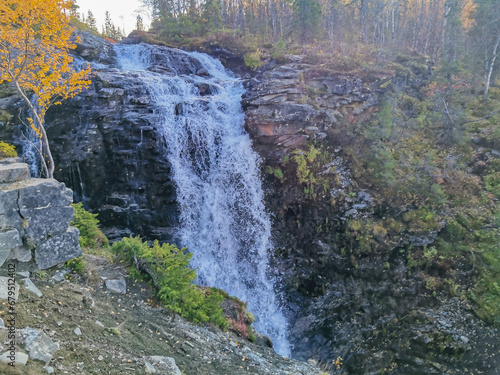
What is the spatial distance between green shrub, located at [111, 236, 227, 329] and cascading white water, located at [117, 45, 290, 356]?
663cm

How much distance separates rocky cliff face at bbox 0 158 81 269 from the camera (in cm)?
620

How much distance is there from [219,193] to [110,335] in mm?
12486

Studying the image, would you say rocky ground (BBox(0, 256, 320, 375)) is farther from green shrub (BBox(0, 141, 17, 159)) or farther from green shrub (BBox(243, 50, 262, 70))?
green shrub (BBox(243, 50, 262, 70))

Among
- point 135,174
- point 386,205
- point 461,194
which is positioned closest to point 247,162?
point 135,174

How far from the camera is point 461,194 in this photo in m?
16.4

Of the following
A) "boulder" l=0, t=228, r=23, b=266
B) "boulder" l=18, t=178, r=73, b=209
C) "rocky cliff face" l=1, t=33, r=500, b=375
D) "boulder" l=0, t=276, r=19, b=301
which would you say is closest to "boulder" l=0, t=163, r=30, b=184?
"boulder" l=18, t=178, r=73, b=209

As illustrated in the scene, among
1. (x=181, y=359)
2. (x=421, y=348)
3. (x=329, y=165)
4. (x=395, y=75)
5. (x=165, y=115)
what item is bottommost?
(x=421, y=348)

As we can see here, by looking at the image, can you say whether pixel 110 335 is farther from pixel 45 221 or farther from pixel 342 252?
pixel 342 252

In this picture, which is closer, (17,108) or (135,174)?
(17,108)

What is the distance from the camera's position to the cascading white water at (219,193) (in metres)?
15.7

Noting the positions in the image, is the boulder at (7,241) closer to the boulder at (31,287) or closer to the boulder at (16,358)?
the boulder at (31,287)

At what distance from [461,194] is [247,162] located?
12.3 meters

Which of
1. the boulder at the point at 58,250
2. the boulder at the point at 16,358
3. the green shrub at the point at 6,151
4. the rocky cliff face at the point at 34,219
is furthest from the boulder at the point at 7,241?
the green shrub at the point at 6,151

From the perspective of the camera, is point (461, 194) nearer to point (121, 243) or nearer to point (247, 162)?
point (247, 162)
